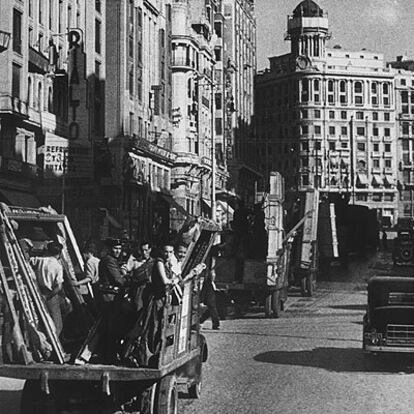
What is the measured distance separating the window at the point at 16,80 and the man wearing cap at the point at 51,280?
97.7ft

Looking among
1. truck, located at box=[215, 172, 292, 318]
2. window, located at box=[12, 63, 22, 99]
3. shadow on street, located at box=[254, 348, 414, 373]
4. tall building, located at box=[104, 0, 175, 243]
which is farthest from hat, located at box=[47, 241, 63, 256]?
tall building, located at box=[104, 0, 175, 243]

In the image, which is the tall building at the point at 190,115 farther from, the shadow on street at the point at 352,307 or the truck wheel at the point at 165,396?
the truck wheel at the point at 165,396

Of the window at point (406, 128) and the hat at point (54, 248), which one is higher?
the window at point (406, 128)

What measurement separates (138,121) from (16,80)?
21795 millimetres

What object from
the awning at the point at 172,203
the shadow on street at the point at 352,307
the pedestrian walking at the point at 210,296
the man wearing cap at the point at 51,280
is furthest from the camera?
the awning at the point at 172,203

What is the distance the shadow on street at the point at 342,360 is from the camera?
14.7m

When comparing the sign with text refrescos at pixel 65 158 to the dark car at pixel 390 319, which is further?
the sign with text refrescos at pixel 65 158

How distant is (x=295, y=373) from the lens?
14031 millimetres

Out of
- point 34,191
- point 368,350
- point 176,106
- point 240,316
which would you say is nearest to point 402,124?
point 176,106

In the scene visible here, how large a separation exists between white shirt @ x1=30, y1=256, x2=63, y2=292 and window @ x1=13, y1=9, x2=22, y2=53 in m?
30.6

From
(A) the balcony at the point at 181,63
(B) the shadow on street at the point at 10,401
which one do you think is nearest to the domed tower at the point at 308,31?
(A) the balcony at the point at 181,63

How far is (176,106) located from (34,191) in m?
34.2

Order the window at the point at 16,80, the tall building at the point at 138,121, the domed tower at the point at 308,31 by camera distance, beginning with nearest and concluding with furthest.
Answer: the window at the point at 16,80, the tall building at the point at 138,121, the domed tower at the point at 308,31

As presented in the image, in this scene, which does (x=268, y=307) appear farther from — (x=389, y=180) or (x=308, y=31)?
(x=308, y=31)
